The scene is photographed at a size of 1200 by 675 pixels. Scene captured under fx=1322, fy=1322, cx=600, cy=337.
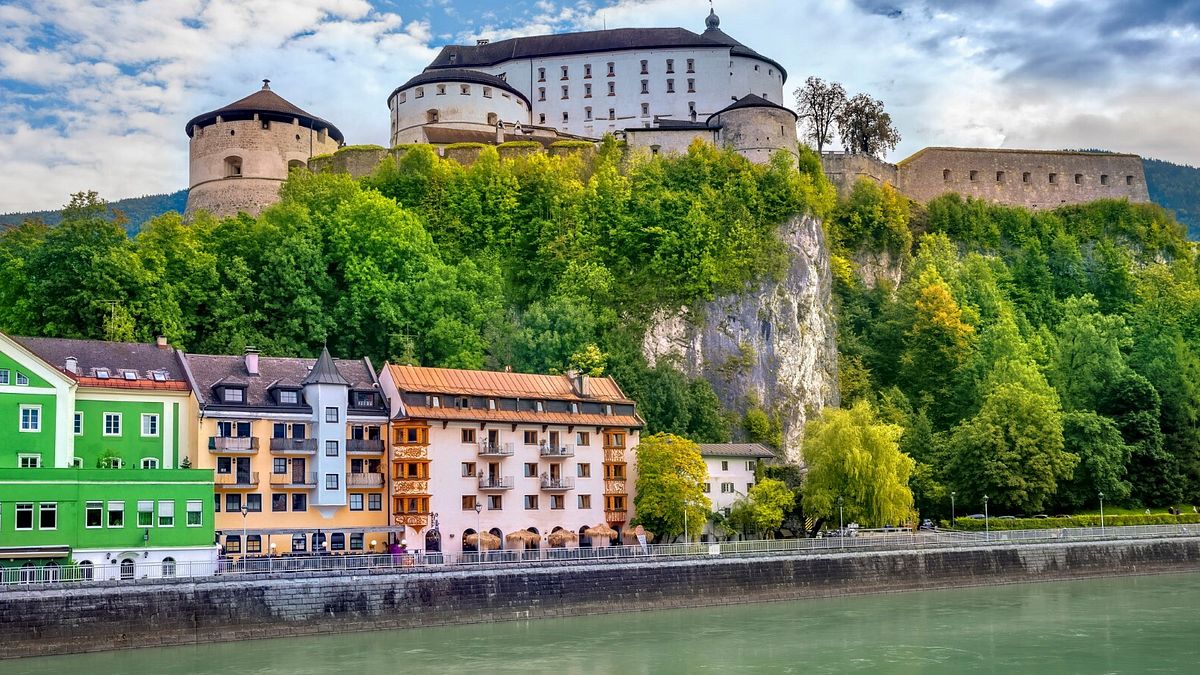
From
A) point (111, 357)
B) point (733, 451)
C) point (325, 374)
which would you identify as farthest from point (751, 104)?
point (111, 357)

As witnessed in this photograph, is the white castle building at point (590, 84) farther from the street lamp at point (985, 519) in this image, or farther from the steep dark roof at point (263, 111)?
the street lamp at point (985, 519)

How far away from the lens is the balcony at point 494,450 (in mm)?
54062

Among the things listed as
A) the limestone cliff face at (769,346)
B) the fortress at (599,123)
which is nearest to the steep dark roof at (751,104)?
the fortress at (599,123)

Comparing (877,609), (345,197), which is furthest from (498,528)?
(345,197)

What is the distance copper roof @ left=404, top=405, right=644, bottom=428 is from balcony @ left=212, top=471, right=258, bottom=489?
6.46 m

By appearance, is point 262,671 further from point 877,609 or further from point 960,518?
point 960,518

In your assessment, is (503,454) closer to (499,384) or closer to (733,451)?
(499,384)

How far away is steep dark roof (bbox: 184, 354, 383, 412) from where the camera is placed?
50.2 m

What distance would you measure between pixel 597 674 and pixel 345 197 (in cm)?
4210

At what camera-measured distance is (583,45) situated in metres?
92.2

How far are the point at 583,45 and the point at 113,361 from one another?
5089 centimetres

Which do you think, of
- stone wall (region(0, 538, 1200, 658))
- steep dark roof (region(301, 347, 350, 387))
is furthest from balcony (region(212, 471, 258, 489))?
stone wall (region(0, 538, 1200, 658))

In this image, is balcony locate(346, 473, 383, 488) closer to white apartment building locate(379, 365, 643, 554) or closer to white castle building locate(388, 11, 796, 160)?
white apartment building locate(379, 365, 643, 554)

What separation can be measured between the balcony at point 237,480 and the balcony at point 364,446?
3879 mm
